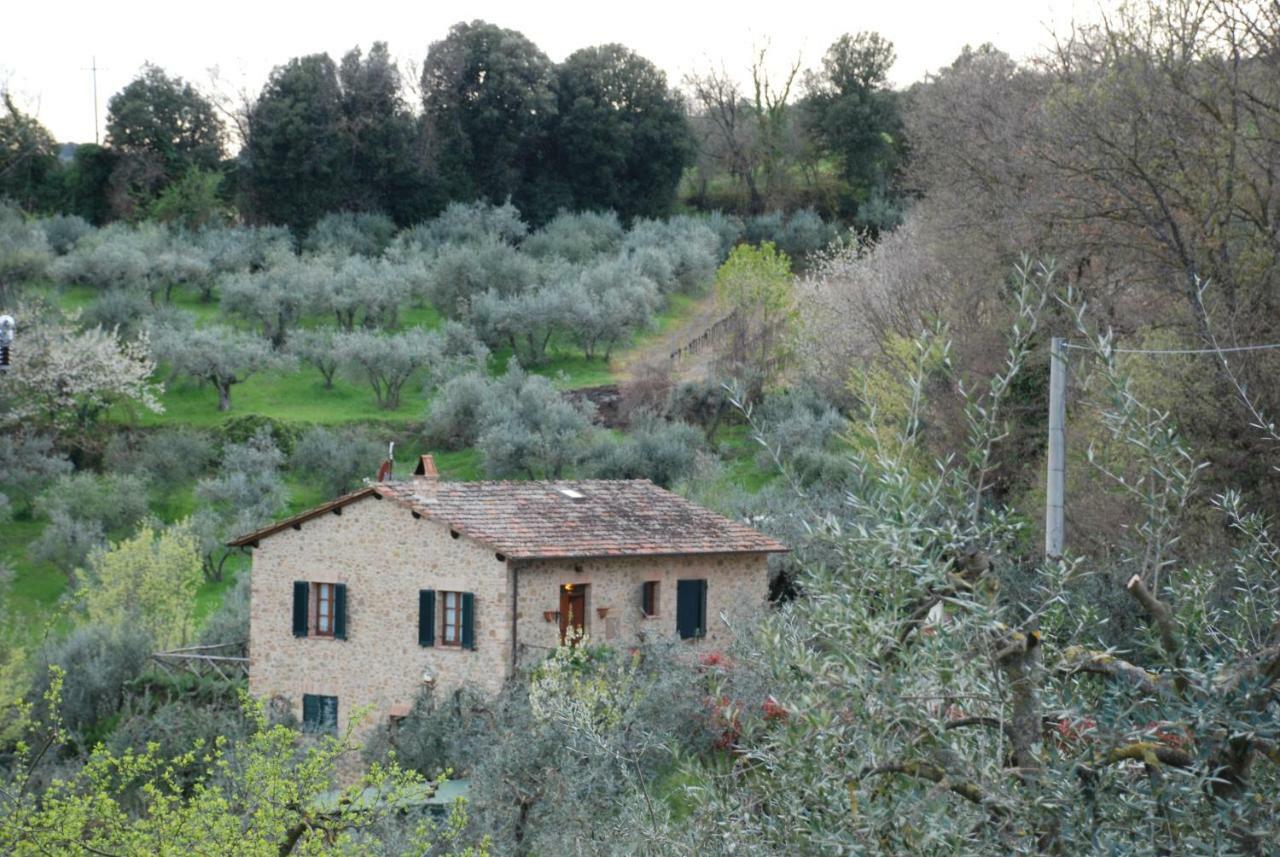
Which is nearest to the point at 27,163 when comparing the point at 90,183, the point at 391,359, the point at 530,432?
the point at 90,183

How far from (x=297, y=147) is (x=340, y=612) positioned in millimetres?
35414

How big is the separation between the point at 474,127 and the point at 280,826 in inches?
2101

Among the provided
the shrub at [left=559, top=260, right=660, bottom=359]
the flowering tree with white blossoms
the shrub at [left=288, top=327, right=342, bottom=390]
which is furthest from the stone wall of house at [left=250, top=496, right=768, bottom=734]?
the shrub at [left=559, top=260, right=660, bottom=359]

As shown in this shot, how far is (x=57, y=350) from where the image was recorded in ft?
145

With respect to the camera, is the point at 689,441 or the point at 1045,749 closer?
the point at 1045,749

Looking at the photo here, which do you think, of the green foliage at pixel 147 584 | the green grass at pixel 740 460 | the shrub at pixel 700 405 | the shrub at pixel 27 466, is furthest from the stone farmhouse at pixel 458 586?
the shrub at pixel 700 405

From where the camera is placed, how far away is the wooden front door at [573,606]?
28172 millimetres

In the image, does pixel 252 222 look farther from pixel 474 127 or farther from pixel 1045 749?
pixel 1045 749

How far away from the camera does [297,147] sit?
6031cm

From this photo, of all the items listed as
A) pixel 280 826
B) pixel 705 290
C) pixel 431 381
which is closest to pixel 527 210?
pixel 705 290

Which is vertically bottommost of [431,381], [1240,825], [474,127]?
[431,381]

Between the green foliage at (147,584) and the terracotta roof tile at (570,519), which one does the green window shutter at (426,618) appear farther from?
the green foliage at (147,584)

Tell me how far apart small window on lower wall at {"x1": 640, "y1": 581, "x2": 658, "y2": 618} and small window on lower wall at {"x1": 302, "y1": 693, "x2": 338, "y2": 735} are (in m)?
5.81

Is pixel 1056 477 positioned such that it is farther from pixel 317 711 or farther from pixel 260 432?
pixel 260 432
